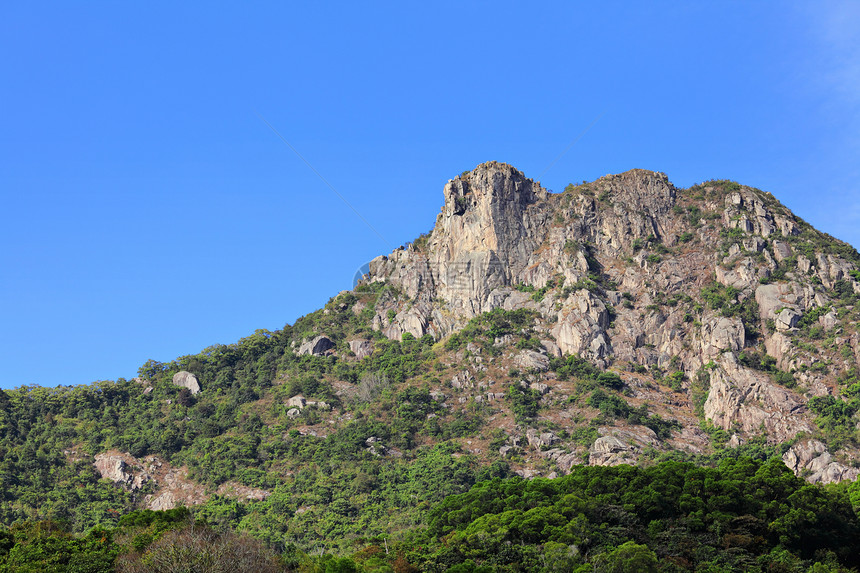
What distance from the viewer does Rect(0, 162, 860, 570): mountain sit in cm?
10731

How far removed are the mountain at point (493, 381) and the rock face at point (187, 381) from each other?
1.48 ft

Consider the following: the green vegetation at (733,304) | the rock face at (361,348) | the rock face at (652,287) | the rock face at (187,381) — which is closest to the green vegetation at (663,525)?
the rock face at (652,287)

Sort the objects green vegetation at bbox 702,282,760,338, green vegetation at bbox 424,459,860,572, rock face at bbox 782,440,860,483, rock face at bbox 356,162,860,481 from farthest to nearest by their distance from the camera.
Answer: green vegetation at bbox 702,282,760,338, rock face at bbox 356,162,860,481, rock face at bbox 782,440,860,483, green vegetation at bbox 424,459,860,572

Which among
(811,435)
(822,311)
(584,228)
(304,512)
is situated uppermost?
(584,228)

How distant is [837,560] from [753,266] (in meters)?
65.0

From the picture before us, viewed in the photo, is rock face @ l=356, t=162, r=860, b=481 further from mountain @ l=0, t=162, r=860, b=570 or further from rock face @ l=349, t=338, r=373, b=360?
rock face @ l=349, t=338, r=373, b=360

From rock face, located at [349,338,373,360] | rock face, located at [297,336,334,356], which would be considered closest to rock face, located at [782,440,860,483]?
rock face, located at [349,338,373,360]

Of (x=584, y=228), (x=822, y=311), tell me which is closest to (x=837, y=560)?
(x=822, y=311)

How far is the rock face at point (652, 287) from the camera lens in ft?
376

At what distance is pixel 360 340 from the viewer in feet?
465

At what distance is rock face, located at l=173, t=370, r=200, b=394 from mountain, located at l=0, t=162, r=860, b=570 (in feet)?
1.48

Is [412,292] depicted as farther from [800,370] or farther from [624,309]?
[800,370]

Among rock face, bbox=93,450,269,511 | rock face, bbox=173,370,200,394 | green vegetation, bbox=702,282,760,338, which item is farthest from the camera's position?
rock face, bbox=173,370,200,394

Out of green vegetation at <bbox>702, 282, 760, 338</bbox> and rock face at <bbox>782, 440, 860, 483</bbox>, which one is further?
green vegetation at <bbox>702, 282, 760, 338</bbox>
